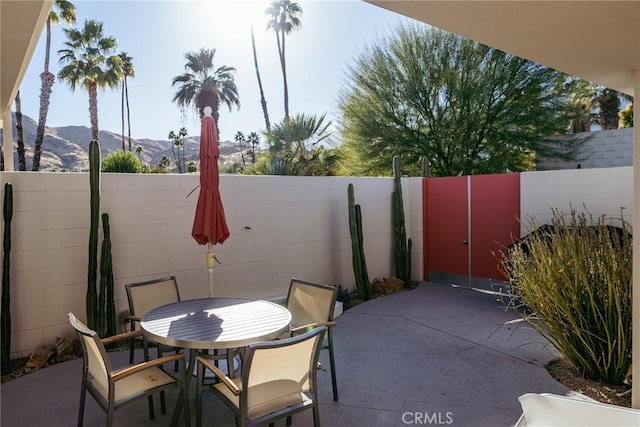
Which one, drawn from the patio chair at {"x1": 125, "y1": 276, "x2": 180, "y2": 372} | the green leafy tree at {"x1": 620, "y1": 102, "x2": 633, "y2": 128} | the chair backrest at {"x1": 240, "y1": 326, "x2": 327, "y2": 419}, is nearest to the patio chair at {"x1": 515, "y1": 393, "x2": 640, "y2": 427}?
the chair backrest at {"x1": 240, "y1": 326, "x2": 327, "y2": 419}

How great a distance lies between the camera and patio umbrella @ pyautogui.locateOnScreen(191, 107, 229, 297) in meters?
4.11

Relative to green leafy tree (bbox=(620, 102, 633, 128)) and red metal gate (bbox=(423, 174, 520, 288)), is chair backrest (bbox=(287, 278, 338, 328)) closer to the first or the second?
red metal gate (bbox=(423, 174, 520, 288))

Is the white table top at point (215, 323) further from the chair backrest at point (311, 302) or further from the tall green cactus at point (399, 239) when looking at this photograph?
the tall green cactus at point (399, 239)


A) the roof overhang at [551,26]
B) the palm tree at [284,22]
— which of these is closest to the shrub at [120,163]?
the roof overhang at [551,26]

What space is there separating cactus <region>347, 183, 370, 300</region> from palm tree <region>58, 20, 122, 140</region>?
59.9ft

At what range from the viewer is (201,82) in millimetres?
22469

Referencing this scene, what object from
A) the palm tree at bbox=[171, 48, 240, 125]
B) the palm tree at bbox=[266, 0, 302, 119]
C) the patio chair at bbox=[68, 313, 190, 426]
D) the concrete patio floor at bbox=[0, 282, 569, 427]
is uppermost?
the palm tree at bbox=[266, 0, 302, 119]

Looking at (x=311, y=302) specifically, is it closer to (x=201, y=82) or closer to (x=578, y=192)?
(x=578, y=192)

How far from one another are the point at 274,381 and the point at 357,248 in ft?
14.1

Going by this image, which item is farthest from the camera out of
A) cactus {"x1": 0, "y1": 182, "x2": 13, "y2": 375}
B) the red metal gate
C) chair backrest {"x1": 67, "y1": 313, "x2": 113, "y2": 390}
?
the red metal gate

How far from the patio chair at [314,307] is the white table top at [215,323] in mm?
303

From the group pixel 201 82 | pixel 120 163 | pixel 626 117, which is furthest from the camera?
pixel 201 82

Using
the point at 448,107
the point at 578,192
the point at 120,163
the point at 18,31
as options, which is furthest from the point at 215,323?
→ the point at 448,107

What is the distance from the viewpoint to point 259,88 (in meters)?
23.2
